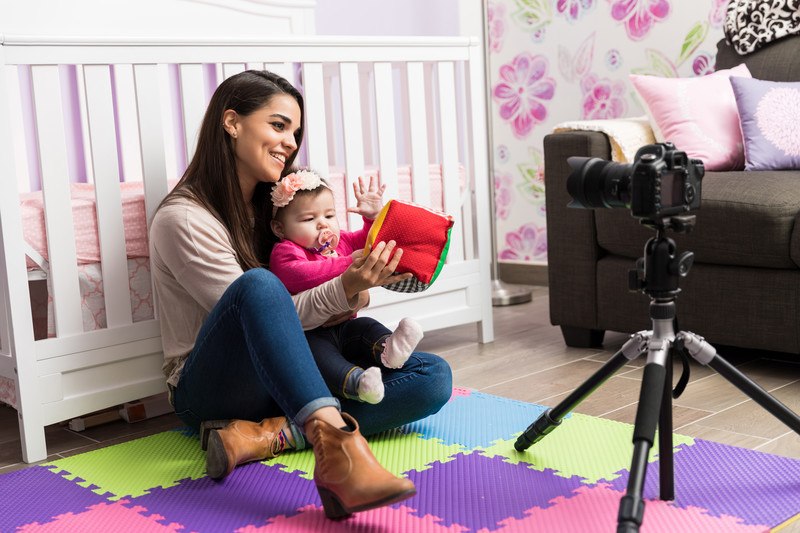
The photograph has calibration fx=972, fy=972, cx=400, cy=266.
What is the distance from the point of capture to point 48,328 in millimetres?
1790

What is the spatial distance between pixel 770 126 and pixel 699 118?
0.52ft

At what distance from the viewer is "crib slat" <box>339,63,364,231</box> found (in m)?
2.20

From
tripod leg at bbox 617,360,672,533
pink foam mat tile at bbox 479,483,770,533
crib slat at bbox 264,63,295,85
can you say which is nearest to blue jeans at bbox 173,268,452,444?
pink foam mat tile at bbox 479,483,770,533

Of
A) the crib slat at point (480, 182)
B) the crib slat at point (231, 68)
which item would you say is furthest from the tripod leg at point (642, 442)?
the crib slat at point (480, 182)

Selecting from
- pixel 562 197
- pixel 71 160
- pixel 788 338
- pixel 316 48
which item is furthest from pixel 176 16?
pixel 788 338

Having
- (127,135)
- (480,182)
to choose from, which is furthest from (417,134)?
(127,135)

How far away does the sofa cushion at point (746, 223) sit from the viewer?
1960 mm

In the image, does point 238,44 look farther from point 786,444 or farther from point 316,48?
point 786,444

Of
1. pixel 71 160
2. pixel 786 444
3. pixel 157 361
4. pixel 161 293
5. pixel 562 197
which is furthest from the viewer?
pixel 71 160

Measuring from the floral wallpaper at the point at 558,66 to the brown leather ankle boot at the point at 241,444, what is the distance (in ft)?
6.06

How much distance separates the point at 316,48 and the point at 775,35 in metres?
1.21

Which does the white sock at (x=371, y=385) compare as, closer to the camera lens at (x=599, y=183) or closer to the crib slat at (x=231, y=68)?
the camera lens at (x=599, y=183)

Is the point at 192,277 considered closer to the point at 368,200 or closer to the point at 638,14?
the point at 368,200

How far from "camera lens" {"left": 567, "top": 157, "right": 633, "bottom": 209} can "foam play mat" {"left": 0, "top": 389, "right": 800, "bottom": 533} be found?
426 mm
